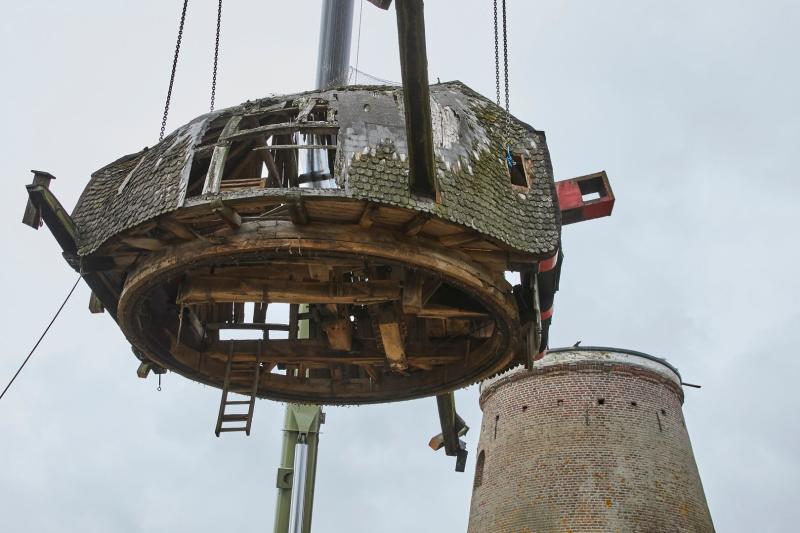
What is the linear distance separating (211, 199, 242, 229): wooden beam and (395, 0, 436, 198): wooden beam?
1.49 meters

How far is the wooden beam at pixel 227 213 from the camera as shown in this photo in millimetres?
7445

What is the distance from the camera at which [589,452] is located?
21438 millimetres

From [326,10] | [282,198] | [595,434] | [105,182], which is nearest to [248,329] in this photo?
[105,182]

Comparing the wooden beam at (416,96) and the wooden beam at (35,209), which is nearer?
the wooden beam at (416,96)

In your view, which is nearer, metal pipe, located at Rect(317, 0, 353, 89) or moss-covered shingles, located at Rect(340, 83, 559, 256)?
moss-covered shingles, located at Rect(340, 83, 559, 256)

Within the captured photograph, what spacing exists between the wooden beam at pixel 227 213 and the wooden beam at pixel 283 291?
43.5 inches

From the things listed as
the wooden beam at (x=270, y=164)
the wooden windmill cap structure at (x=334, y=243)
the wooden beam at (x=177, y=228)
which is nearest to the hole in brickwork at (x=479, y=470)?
the wooden windmill cap structure at (x=334, y=243)

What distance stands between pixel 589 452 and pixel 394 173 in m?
15.3

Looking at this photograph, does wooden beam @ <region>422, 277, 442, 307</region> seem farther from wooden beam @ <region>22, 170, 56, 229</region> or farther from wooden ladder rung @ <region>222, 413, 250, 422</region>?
wooden beam @ <region>22, 170, 56, 229</region>

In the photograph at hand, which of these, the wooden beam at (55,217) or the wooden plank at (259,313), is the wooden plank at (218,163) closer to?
the wooden beam at (55,217)

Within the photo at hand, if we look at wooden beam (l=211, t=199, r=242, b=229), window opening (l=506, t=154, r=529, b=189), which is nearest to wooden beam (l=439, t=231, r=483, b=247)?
window opening (l=506, t=154, r=529, b=189)

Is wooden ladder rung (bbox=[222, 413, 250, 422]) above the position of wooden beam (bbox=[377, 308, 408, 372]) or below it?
below

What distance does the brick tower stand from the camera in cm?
2075

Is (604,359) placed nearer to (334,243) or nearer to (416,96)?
(334,243)
